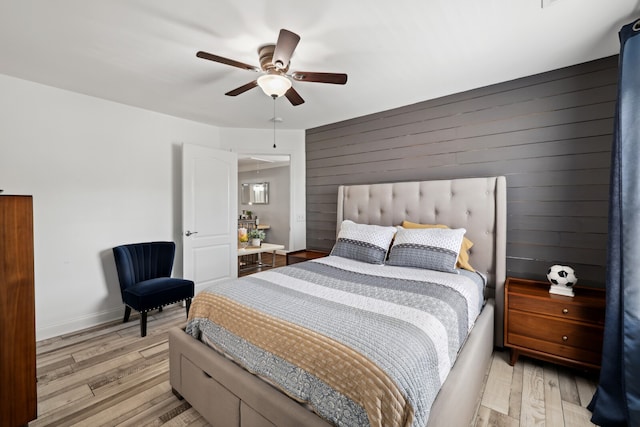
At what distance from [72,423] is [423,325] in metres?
2.13

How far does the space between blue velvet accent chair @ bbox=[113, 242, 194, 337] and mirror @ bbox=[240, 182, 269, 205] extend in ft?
15.9

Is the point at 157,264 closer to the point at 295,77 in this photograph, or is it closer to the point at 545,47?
the point at 295,77

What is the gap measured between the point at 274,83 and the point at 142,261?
2.51 metres

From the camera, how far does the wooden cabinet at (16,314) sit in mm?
1500

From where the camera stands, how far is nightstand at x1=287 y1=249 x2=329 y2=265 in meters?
3.61

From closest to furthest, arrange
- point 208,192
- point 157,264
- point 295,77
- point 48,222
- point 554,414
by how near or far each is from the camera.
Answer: point 554,414 < point 295,77 < point 48,222 < point 157,264 < point 208,192

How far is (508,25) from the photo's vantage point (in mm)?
1820

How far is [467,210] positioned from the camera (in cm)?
271

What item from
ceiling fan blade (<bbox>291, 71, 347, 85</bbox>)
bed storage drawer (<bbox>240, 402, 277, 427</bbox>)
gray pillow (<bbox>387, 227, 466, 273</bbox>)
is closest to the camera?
bed storage drawer (<bbox>240, 402, 277, 427</bbox>)

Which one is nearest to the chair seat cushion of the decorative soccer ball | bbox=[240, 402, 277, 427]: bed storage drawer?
→ bbox=[240, 402, 277, 427]: bed storage drawer

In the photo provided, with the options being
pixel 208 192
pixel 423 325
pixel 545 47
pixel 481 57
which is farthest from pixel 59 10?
pixel 545 47

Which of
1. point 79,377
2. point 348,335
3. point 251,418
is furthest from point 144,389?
point 348,335

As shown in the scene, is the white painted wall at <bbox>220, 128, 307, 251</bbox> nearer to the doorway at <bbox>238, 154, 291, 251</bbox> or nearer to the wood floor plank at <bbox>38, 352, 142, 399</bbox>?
the wood floor plank at <bbox>38, 352, 142, 399</bbox>

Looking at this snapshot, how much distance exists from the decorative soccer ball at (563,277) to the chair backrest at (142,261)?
376 centimetres
